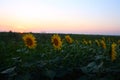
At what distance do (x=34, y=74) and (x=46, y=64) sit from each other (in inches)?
6.6

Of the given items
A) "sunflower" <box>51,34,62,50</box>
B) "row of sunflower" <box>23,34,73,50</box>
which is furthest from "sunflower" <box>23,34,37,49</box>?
"sunflower" <box>51,34,62,50</box>

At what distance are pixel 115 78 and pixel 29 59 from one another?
3.28ft

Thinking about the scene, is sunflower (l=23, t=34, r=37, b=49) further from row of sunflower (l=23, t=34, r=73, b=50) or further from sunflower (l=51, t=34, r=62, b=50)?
sunflower (l=51, t=34, r=62, b=50)

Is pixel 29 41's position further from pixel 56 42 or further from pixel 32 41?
pixel 56 42

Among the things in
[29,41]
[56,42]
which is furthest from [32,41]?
[56,42]

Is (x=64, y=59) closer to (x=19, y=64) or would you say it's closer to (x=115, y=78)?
(x=19, y=64)

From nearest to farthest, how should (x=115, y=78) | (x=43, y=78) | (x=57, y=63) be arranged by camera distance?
1. (x=115, y=78)
2. (x=43, y=78)
3. (x=57, y=63)

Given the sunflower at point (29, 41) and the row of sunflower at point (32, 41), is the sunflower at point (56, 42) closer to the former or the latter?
the row of sunflower at point (32, 41)

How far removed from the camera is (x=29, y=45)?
4195 mm

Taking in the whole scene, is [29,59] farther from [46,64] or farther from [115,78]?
[115,78]

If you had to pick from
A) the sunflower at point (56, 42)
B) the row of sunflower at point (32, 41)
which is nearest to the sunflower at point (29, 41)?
the row of sunflower at point (32, 41)

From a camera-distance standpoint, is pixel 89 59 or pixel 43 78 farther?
pixel 89 59

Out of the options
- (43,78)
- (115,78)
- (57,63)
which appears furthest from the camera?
(57,63)

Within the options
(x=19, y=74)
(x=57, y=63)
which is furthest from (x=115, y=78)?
(x=19, y=74)
